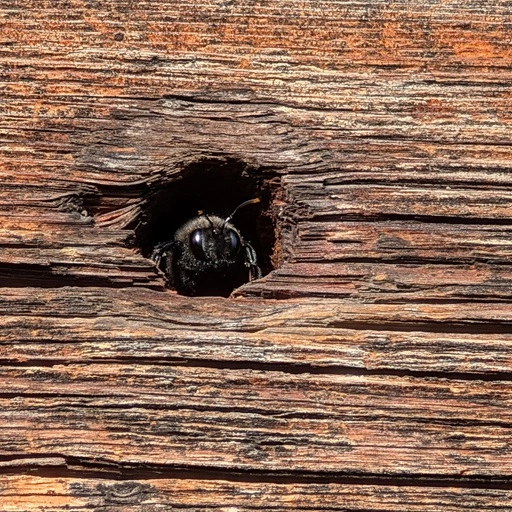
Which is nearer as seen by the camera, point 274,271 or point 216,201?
point 274,271

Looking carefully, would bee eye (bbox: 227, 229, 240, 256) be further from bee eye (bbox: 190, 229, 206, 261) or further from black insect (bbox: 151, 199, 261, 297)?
bee eye (bbox: 190, 229, 206, 261)

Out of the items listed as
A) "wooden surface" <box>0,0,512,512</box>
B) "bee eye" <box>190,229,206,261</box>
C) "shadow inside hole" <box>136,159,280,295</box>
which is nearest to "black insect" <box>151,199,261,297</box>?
"bee eye" <box>190,229,206,261</box>

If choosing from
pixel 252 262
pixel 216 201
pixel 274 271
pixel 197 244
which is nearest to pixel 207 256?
pixel 197 244

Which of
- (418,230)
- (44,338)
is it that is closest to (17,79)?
(44,338)

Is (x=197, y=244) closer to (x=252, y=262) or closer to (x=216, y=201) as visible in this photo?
(x=252, y=262)

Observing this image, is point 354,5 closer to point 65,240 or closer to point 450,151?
point 450,151

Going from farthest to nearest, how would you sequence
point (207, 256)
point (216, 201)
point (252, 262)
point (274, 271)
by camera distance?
point (207, 256) < point (252, 262) < point (216, 201) < point (274, 271)
